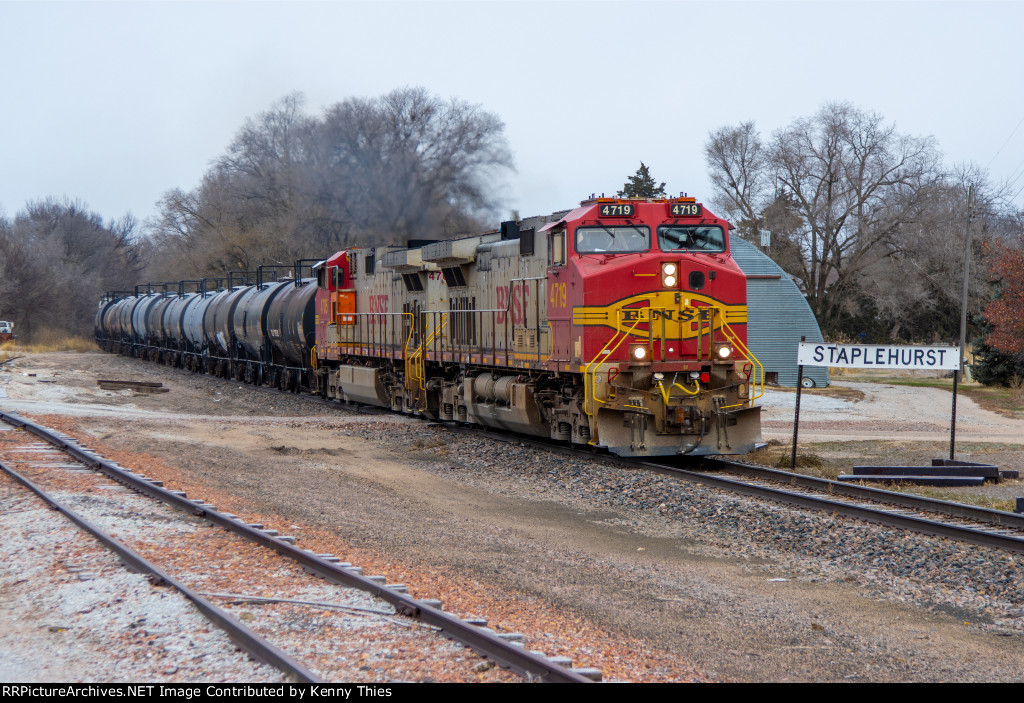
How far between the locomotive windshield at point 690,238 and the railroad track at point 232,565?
24.4 feet

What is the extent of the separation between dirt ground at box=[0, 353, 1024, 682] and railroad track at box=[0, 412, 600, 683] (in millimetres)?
546

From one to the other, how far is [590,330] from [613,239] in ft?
4.97

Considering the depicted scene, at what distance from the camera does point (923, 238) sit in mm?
50969

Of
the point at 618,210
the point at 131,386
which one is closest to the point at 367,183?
the point at 131,386

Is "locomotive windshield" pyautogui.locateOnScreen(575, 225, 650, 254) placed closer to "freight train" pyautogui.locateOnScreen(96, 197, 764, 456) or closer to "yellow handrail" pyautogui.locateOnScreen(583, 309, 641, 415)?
"freight train" pyautogui.locateOnScreen(96, 197, 764, 456)

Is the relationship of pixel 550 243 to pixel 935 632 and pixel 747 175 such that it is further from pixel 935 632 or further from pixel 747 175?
pixel 747 175

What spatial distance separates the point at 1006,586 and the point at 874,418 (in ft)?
57.7

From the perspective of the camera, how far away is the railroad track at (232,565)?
5.41 m

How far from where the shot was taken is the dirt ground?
20.3 ft

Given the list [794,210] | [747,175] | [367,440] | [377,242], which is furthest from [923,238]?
[367,440]

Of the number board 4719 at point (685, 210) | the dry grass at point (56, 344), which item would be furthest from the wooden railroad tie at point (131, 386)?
the dry grass at point (56, 344)

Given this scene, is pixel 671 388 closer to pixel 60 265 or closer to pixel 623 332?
pixel 623 332

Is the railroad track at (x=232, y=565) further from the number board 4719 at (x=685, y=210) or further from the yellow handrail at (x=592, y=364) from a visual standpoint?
the number board 4719 at (x=685, y=210)

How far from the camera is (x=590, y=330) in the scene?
13.5 metres
